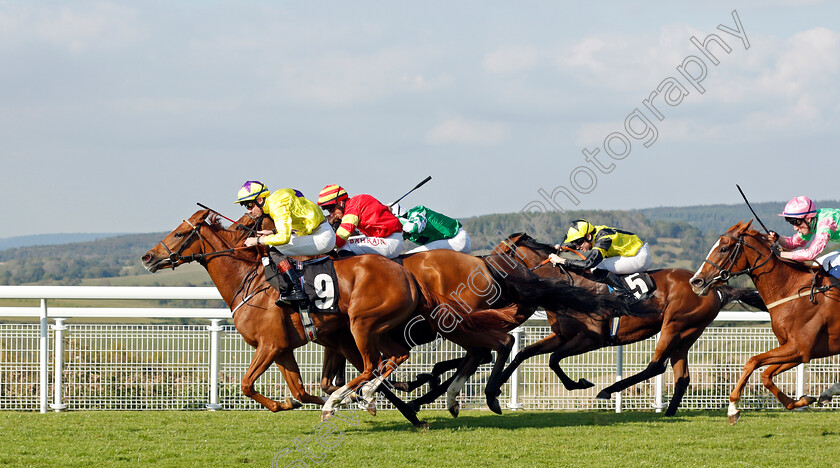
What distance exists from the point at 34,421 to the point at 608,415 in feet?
14.6

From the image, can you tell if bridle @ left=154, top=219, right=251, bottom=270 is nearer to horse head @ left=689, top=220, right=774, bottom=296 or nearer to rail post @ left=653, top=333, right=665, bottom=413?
horse head @ left=689, top=220, right=774, bottom=296

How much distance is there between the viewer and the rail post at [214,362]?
25.3ft

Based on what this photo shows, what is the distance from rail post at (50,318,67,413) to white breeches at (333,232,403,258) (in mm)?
2410

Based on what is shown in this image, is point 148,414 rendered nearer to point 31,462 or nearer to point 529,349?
point 31,462

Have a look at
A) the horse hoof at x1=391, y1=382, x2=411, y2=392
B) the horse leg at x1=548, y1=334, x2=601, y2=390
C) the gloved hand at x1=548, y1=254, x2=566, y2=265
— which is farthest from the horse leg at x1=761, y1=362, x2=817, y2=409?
the horse hoof at x1=391, y1=382, x2=411, y2=392

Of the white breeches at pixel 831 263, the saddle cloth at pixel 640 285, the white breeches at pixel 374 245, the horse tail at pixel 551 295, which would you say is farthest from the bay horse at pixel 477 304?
the white breeches at pixel 831 263

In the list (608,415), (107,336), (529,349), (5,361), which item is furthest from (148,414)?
(608,415)

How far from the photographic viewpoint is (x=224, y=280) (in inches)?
262

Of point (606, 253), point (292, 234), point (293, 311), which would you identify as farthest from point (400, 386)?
point (606, 253)

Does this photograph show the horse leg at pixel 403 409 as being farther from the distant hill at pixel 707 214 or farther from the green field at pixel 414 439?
the distant hill at pixel 707 214

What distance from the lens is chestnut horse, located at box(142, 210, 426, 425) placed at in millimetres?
6281

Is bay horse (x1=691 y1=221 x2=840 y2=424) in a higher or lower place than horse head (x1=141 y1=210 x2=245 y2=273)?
lower

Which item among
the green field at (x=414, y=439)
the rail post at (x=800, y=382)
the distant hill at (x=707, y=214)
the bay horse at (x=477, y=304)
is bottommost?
the green field at (x=414, y=439)

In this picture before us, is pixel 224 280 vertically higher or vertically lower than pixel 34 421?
higher
